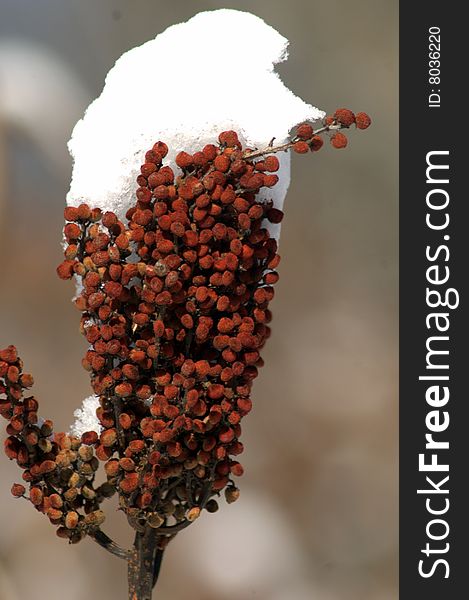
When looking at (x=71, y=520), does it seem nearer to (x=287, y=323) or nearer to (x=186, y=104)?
(x=186, y=104)

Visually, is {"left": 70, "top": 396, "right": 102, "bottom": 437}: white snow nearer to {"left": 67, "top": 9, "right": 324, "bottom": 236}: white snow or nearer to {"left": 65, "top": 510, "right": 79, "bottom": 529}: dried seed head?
{"left": 65, "top": 510, "right": 79, "bottom": 529}: dried seed head

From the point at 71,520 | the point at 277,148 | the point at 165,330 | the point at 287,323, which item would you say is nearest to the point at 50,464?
the point at 71,520

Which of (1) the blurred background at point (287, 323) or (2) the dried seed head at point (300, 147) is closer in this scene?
(2) the dried seed head at point (300, 147)

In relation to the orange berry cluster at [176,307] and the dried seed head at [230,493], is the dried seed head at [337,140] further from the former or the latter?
the dried seed head at [230,493]

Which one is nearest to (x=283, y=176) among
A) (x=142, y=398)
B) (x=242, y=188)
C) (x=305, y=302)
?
(x=242, y=188)

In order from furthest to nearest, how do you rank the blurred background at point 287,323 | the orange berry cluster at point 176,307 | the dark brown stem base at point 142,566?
the blurred background at point 287,323 < the dark brown stem base at point 142,566 < the orange berry cluster at point 176,307

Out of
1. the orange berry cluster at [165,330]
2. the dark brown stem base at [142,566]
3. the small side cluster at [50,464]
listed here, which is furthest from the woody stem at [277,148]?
the dark brown stem base at [142,566]
